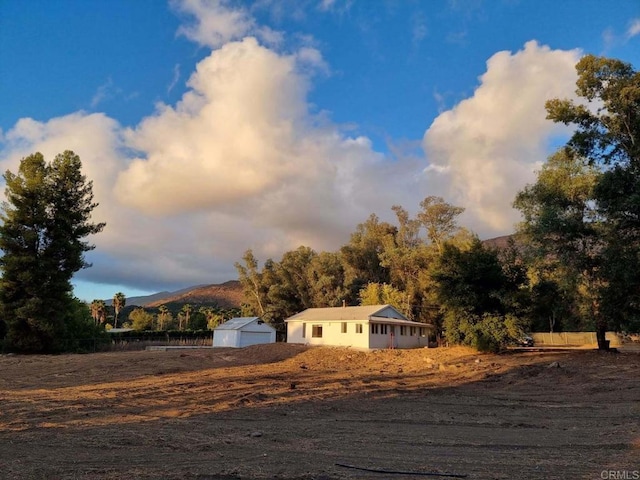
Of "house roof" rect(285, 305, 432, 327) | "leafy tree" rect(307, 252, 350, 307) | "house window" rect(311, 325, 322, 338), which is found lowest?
"house window" rect(311, 325, 322, 338)

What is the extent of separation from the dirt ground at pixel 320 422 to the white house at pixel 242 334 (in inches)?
785

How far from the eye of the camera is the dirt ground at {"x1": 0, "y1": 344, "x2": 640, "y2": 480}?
22.0 ft

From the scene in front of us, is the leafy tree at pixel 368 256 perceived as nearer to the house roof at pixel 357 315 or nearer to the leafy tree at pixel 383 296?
the leafy tree at pixel 383 296

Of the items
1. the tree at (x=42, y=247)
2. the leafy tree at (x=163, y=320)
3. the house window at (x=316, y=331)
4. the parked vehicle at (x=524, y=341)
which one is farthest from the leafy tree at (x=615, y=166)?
the leafy tree at (x=163, y=320)

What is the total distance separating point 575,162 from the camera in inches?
1155

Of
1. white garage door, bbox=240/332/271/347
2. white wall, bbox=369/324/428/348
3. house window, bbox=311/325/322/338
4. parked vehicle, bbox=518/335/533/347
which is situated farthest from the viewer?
white garage door, bbox=240/332/271/347

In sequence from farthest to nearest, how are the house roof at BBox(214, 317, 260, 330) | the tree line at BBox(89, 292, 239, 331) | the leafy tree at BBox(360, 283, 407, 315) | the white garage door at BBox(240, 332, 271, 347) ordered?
the tree line at BBox(89, 292, 239, 331)
the leafy tree at BBox(360, 283, 407, 315)
the house roof at BBox(214, 317, 260, 330)
the white garage door at BBox(240, 332, 271, 347)

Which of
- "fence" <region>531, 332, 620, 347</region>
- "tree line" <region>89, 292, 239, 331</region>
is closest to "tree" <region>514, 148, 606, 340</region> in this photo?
"fence" <region>531, 332, 620, 347</region>

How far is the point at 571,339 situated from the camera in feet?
173

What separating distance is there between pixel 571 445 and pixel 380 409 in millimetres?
5722

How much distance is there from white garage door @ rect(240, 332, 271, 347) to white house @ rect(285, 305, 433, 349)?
2393 millimetres

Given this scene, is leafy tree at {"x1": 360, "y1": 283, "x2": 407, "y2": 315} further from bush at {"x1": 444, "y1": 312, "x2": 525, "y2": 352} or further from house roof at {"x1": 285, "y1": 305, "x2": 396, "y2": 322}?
bush at {"x1": 444, "y1": 312, "x2": 525, "y2": 352}

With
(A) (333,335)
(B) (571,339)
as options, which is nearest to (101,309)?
(A) (333,335)

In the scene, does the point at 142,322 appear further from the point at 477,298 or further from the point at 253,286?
the point at 477,298
